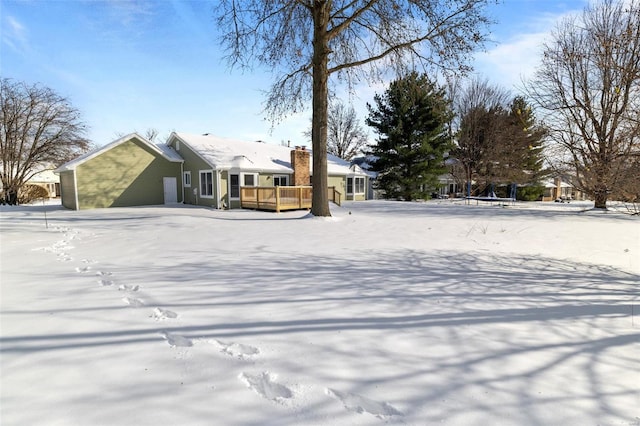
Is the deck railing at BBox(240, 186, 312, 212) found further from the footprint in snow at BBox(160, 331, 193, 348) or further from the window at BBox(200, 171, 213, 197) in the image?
the footprint in snow at BBox(160, 331, 193, 348)

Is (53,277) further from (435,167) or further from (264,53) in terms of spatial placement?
(435,167)

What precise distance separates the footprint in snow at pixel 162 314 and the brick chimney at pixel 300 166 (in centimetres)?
1693

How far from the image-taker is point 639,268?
5770mm

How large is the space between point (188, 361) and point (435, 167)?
25.8 meters

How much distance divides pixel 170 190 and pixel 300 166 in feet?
27.0

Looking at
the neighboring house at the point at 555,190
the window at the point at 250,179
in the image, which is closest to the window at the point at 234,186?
the window at the point at 250,179

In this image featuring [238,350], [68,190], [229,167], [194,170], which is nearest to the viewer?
[238,350]

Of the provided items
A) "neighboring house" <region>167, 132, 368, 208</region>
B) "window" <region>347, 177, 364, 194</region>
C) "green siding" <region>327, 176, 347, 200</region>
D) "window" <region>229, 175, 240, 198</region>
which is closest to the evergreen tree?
"window" <region>347, 177, 364, 194</region>

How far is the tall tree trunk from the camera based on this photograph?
37.9ft

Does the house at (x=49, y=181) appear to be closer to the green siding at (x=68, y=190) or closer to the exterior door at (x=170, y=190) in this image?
the green siding at (x=68, y=190)

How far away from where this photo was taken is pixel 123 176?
18.0 meters

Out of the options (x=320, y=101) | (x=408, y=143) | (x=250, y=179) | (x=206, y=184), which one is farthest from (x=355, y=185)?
(x=320, y=101)

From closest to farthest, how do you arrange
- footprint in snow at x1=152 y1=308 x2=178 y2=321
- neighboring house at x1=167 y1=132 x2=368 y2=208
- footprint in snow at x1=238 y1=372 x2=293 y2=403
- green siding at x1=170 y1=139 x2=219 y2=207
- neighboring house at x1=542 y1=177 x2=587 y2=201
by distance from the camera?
footprint in snow at x1=238 y1=372 x2=293 y2=403, footprint in snow at x1=152 y1=308 x2=178 y2=321, neighboring house at x1=167 y1=132 x2=368 y2=208, green siding at x1=170 y1=139 x2=219 y2=207, neighboring house at x1=542 y1=177 x2=587 y2=201

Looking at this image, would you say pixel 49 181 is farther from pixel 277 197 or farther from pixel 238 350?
pixel 238 350
